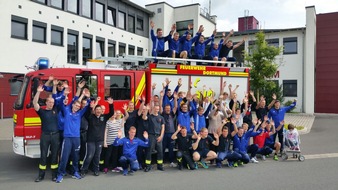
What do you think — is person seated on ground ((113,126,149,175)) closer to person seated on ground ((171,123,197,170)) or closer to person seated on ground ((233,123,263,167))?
person seated on ground ((171,123,197,170))

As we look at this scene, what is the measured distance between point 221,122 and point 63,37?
17.0 m

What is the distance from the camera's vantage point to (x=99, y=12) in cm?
2603

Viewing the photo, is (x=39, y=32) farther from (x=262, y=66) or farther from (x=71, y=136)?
(x=71, y=136)

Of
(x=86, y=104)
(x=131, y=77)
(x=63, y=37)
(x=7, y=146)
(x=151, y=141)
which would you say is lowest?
(x=7, y=146)

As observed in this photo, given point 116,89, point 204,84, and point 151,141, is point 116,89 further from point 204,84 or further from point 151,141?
point 204,84

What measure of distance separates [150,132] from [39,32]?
16190 millimetres

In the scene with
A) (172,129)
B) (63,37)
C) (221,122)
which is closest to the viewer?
(172,129)

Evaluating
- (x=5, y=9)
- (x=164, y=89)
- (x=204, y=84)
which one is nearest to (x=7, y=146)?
(x=164, y=89)

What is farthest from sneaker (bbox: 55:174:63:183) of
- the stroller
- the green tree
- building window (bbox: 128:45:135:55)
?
building window (bbox: 128:45:135:55)

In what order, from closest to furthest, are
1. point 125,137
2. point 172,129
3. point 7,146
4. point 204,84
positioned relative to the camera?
point 125,137
point 172,129
point 204,84
point 7,146

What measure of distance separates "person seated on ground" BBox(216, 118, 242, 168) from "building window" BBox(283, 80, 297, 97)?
829 inches

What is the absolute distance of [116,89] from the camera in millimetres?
7910

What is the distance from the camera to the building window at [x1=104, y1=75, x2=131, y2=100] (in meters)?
7.77

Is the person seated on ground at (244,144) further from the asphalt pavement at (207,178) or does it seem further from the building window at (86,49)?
the building window at (86,49)
